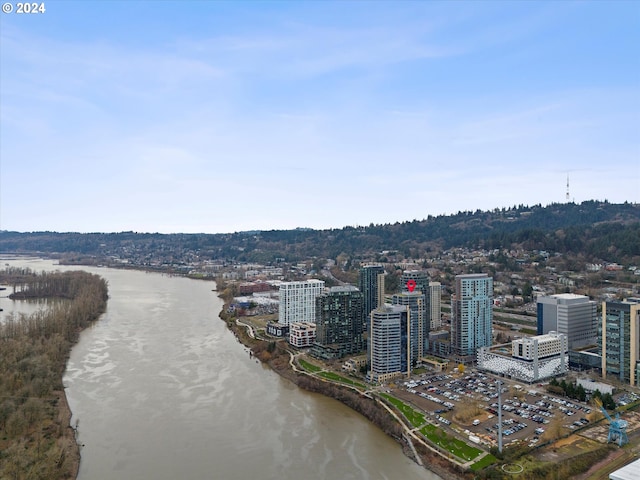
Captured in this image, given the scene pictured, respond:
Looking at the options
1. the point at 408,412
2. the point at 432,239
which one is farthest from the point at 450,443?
the point at 432,239

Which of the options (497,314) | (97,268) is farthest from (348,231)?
(497,314)

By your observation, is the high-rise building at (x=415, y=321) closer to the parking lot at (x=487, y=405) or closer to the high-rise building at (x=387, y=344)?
the high-rise building at (x=387, y=344)

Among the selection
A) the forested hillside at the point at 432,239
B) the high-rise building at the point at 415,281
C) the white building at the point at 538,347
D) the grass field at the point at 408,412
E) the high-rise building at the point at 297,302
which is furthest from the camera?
the forested hillside at the point at 432,239

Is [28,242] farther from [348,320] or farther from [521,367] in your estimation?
[521,367]

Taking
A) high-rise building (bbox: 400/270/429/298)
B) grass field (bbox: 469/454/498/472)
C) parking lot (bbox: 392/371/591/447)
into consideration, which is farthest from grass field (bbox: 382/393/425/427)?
high-rise building (bbox: 400/270/429/298)

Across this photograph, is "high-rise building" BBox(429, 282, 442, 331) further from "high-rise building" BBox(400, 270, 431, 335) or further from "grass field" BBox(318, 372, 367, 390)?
"grass field" BBox(318, 372, 367, 390)

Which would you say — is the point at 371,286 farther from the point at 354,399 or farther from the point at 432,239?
the point at 432,239

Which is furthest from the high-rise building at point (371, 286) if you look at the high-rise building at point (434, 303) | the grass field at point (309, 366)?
the grass field at point (309, 366)
